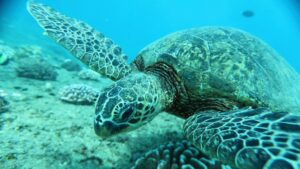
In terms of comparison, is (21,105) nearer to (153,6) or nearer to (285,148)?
(285,148)

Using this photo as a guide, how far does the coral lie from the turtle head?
47 cm

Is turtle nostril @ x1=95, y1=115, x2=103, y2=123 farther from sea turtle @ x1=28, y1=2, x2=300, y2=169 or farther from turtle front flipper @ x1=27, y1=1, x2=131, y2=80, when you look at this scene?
turtle front flipper @ x1=27, y1=1, x2=131, y2=80

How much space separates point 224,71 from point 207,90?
1.33 feet

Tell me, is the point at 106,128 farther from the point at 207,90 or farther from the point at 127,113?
the point at 207,90

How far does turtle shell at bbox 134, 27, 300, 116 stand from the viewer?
3.36 m

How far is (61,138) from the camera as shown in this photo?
3.48 metres

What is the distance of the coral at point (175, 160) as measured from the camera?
112 inches

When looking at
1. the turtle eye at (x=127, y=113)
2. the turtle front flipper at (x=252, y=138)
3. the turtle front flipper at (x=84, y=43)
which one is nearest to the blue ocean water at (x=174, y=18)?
the turtle front flipper at (x=84, y=43)

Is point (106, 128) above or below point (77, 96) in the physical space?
below

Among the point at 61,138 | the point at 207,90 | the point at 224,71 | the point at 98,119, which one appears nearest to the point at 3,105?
the point at 61,138

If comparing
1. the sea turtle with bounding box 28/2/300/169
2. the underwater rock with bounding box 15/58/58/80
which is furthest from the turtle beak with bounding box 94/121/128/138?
the underwater rock with bounding box 15/58/58/80

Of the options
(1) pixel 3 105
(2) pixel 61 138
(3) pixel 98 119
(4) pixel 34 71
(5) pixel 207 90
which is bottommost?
(2) pixel 61 138

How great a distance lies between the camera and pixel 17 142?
3141 mm

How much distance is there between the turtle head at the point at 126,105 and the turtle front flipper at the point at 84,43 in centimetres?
94
